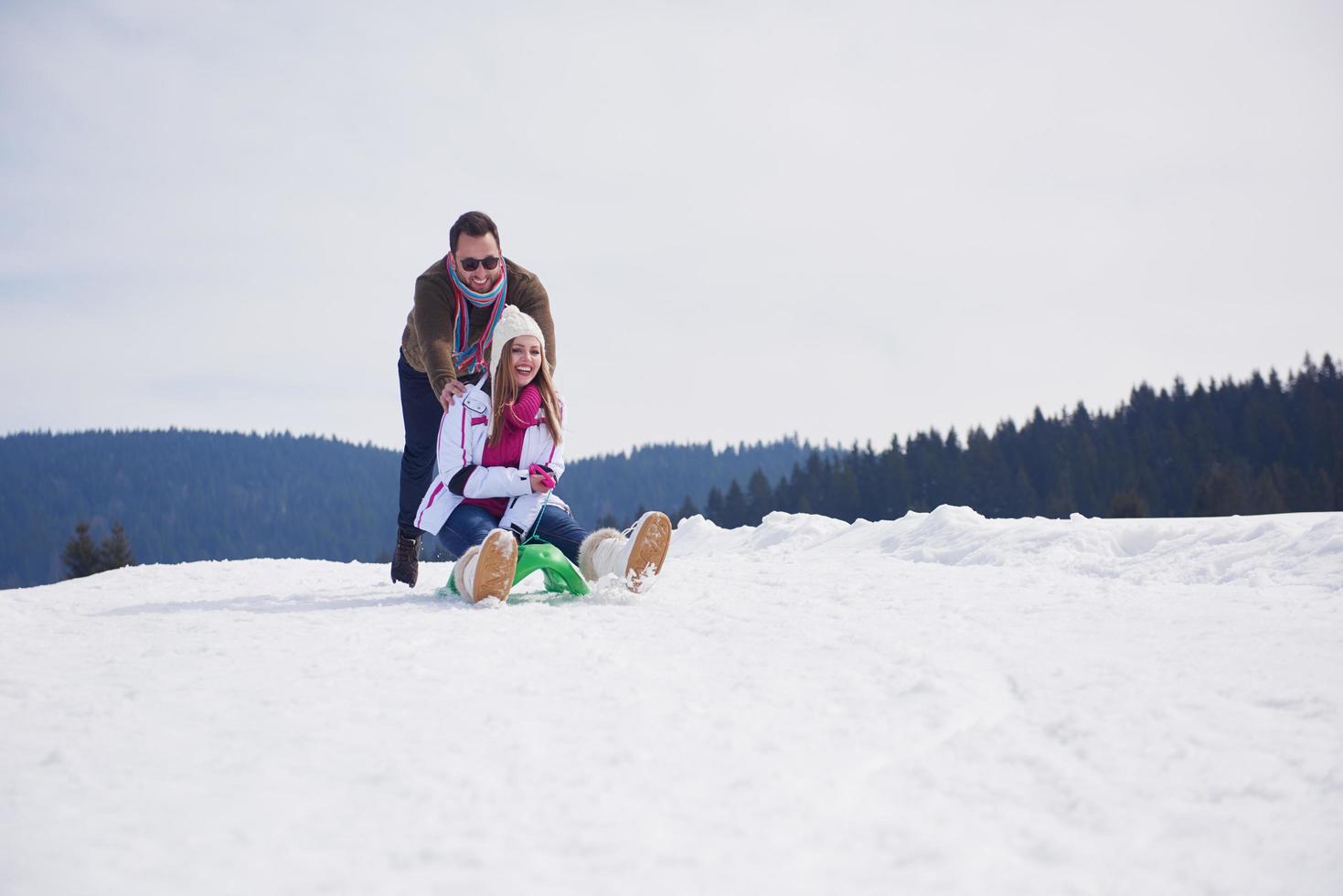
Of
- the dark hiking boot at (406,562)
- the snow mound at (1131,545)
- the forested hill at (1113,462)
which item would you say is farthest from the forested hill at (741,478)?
the dark hiking boot at (406,562)

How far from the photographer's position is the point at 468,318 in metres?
4.95

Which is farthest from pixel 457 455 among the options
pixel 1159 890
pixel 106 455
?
pixel 106 455

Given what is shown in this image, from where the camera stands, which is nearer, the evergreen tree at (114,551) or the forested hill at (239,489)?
the evergreen tree at (114,551)

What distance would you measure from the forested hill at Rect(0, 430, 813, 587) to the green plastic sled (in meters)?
125

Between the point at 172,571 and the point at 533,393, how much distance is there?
361 cm

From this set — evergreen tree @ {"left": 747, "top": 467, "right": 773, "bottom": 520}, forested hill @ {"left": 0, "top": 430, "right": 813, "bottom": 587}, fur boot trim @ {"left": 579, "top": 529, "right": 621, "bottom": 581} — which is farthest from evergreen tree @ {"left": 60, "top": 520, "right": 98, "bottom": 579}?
forested hill @ {"left": 0, "top": 430, "right": 813, "bottom": 587}

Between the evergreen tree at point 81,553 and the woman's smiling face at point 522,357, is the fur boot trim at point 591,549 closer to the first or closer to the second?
the woman's smiling face at point 522,357

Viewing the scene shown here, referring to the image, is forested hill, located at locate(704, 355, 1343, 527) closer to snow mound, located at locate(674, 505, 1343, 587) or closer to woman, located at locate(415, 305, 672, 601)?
snow mound, located at locate(674, 505, 1343, 587)

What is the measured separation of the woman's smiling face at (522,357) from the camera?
172 inches

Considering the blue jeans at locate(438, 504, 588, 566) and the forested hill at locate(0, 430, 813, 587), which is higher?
the forested hill at locate(0, 430, 813, 587)

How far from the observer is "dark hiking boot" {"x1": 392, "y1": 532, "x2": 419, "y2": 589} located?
5348mm

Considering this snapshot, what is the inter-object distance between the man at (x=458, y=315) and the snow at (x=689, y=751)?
1.70 m

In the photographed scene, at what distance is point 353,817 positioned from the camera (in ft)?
5.08

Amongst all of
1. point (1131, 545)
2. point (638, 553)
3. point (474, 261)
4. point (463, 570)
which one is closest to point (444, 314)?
point (474, 261)
